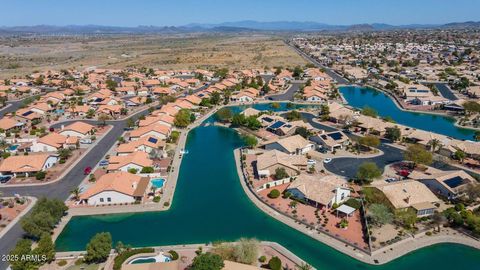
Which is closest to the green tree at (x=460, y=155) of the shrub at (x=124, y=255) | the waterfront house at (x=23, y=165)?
the shrub at (x=124, y=255)

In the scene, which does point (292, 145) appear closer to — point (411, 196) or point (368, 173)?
point (368, 173)

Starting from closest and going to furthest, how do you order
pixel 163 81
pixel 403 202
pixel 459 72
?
pixel 403 202
pixel 163 81
pixel 459 72

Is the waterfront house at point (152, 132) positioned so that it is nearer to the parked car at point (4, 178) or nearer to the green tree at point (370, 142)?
the parked car at point (4, 178)

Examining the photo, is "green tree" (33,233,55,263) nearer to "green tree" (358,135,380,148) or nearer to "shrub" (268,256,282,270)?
"shrub" (268,256,282,270)

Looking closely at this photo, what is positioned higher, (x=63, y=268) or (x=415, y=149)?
(x=415, y=149)

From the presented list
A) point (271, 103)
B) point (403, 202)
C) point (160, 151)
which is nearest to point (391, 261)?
point (403, 202)

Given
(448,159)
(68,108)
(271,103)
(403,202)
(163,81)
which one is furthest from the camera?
(163,81)

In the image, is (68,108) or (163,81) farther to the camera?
(163,81)

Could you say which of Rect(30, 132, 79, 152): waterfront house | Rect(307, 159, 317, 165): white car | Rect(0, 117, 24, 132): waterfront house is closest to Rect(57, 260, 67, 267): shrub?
Rect(30, 132, 79, 152): waterfront house

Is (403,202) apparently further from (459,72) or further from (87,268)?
(459,72)
